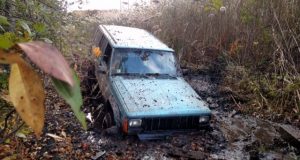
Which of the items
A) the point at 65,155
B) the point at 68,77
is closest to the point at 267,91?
the point at 65,155

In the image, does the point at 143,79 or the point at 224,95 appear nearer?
the point at 143,79

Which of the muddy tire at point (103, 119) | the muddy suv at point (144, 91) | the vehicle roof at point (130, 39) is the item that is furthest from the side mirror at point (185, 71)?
the muddy tire at point (103, 119)

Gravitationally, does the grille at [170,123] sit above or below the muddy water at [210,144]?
above

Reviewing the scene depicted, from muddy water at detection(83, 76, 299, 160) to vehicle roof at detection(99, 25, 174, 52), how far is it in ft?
5.42

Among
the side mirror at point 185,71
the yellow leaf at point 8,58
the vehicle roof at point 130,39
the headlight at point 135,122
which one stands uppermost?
the yellow leaf at point 8,58

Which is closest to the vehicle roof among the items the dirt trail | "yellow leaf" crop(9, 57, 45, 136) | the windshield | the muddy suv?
the muddy suv

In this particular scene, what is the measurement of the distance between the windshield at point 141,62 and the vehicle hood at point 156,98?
0.72 feet

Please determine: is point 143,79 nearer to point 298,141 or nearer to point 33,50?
point 298,141

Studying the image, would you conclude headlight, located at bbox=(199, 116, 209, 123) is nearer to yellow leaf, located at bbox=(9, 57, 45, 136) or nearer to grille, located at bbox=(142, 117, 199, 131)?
grille, located at bbox=(142, 117, 199, 131)

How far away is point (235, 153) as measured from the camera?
16.4 feet

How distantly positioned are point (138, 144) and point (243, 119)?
8.53ft

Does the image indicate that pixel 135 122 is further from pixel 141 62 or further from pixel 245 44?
pixel 245 44

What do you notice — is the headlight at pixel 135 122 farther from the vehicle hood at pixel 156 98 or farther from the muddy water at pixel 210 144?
the muddy water at pixel 210 144

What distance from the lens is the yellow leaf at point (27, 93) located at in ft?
2.08
